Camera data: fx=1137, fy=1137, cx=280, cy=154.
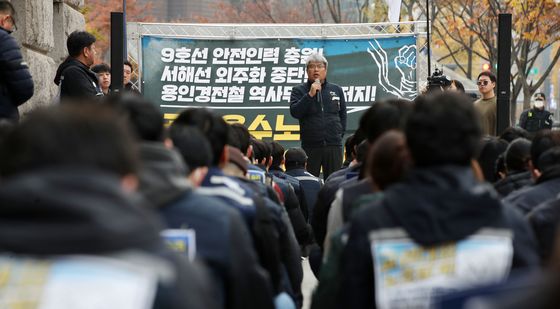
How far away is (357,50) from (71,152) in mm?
16132

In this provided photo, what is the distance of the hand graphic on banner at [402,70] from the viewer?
18.2 meters

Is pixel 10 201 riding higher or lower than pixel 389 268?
higher

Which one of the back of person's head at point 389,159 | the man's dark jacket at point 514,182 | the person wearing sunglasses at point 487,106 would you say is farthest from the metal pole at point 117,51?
the back of person's head at point 389,159

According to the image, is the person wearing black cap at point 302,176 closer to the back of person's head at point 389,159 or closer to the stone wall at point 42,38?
the stone wall at point 42,38

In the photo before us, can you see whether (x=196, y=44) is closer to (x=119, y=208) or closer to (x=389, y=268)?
(x=389, y=268)

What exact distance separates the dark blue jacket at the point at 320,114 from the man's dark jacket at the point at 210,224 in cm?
914

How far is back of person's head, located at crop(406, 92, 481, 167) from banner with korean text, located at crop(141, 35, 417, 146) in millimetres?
14139

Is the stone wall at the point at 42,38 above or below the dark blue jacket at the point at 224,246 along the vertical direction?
above

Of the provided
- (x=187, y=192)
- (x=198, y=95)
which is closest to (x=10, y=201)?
(x=187, y=192)

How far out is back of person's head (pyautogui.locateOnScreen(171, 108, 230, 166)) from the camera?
5211 mm

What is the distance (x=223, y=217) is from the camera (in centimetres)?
419

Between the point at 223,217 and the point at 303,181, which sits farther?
the point at 303,181

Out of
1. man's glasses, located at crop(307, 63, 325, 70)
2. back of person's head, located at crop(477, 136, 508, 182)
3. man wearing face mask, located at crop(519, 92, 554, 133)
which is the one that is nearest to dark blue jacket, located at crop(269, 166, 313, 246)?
back of person's head, located at crop(477, 136, 508, 182)

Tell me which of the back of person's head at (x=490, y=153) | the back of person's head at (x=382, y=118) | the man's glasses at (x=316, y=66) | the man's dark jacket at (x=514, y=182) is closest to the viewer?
the back of person's head at (x=382, y=118)
